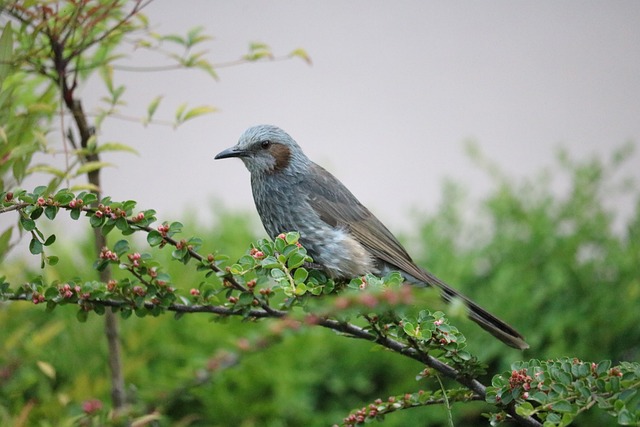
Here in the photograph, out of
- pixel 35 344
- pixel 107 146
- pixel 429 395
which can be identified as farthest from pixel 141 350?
pixel 429 395

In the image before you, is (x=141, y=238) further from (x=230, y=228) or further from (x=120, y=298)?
(x=120, y=298)

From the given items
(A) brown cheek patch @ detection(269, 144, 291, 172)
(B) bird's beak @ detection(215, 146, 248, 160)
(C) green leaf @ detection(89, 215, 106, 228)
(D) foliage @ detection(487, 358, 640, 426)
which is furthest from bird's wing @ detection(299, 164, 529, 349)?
(C) green leaf @ detection(89, 215, 106, 228)

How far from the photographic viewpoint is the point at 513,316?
410 centimetres

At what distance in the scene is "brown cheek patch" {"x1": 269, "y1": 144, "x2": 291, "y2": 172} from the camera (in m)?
3.33

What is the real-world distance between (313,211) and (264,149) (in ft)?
1.10

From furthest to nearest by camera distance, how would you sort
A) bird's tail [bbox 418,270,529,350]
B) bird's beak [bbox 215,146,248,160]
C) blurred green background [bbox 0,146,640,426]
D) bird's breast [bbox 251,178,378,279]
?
blurred green background [bbox 0,146,640,426] < bird's beak [bbox 215,146,248,160] < bird's breast [bbox 251,178,378,279] < bird's tail [bbox 418,270,529,350]

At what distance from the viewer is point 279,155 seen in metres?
3.34

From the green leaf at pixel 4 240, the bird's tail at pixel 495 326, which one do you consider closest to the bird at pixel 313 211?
the bird's tail at pixel 495 326

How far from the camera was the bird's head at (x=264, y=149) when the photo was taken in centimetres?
329

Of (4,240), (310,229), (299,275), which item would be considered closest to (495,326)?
(310,229)

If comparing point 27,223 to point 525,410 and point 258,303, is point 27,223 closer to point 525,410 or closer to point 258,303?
point 258,303

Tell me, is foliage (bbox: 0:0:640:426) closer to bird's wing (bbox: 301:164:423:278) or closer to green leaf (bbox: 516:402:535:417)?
green leaf (bbox: 516:402:535:417)

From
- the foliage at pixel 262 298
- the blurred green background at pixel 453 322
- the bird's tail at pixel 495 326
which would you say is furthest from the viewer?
the blurred green background at pixel 453 322

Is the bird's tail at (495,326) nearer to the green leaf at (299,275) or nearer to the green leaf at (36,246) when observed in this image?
the green leaf at (299,275)
